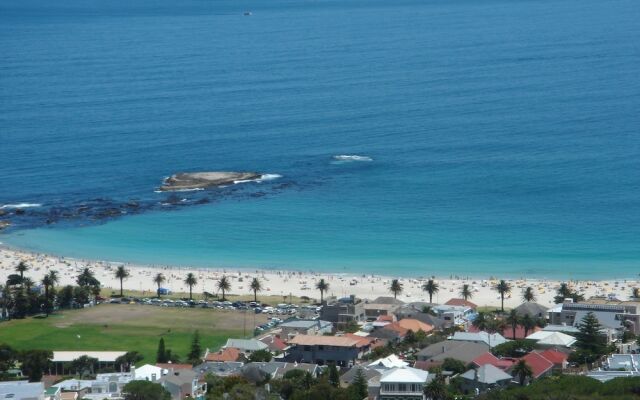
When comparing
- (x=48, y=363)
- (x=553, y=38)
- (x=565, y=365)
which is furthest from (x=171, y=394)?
(x=553, y=38)

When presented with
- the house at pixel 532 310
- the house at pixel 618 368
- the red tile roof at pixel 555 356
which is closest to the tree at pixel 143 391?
the red tile roof at pixel 555 356

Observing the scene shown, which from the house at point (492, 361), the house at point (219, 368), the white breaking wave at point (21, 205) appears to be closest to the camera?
the house at point (492, 361)

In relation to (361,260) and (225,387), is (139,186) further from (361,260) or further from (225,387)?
(225,387)

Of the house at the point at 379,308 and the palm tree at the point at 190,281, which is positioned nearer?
the house at the point at 379,308

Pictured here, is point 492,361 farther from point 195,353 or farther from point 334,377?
point 195,353

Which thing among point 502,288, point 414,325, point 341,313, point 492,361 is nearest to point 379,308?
point 341,313

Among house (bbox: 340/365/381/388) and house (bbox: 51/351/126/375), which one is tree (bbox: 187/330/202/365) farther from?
house (bbox: 340/365/381/388)

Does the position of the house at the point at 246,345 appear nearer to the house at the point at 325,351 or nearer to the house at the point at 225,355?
the house at the point at 225,355
